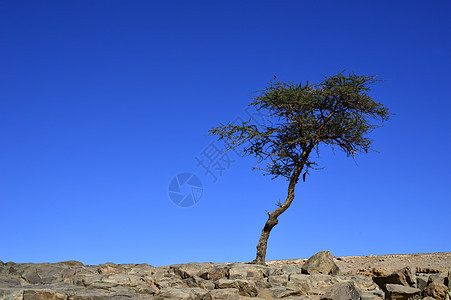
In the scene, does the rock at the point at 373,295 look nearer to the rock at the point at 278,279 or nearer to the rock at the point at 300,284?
the rock at the point at 300,284

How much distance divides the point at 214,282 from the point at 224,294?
2290mm

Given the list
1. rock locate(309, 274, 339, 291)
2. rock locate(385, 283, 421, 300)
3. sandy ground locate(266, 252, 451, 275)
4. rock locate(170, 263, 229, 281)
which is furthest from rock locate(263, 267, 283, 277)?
sandy ground locate(266, 252, 451, 275)

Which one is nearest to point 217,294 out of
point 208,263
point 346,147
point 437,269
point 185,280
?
point 185,280

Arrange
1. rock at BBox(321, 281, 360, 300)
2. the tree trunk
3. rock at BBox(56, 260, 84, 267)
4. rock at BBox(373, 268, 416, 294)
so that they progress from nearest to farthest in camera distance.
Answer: rock at BBox(321, 281, 360, 300), rock at BBox(373, 268, 416, 294), rock at BBox(56, 260, 84, 267), the tree trunk

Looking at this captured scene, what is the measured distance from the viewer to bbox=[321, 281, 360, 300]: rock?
12984mm

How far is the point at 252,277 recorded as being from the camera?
16.9 m

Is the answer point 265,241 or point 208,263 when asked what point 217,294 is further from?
point 265,241

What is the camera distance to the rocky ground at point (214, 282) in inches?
526

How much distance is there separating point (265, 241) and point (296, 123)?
607 cm

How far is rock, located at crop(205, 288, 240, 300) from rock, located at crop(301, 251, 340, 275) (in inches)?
189

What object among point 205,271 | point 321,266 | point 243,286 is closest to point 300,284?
point 243,286

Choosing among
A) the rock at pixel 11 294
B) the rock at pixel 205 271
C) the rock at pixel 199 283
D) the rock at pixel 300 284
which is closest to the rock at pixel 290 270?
the rock at pixel 300 284

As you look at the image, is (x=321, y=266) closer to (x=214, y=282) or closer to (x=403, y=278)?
(x=403, y=278)

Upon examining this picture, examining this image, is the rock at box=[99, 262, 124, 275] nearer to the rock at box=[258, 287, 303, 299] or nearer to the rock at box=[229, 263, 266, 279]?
the rock at box=[229, 263, 266, 279]
